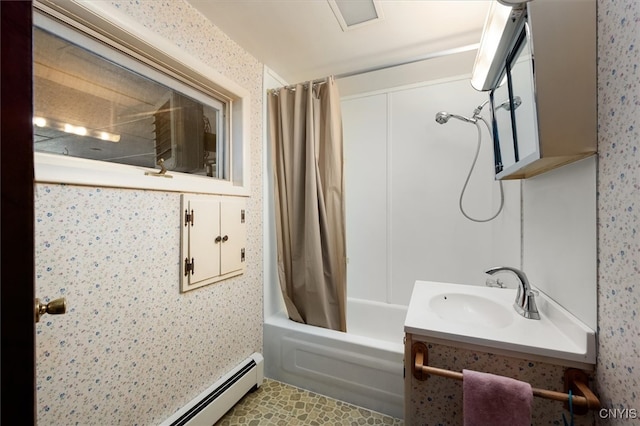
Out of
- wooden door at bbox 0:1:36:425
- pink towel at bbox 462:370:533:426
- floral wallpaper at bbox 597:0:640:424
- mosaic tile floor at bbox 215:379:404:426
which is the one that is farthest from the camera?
mosaic tile floor at bbox 215:379:404:426

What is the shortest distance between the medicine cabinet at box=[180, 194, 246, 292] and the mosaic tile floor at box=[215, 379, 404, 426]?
2.54 feet

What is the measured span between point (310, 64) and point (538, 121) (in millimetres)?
1525

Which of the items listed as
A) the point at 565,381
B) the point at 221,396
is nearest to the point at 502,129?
the point at 565,381

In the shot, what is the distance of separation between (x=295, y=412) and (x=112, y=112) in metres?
1.79

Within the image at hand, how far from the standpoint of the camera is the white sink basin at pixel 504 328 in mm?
792

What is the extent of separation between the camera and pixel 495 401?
760 millimetres

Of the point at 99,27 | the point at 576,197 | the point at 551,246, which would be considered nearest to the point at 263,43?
the point at 99,27

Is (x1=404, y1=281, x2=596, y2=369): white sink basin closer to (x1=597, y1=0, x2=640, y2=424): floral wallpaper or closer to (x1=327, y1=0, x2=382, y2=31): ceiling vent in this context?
(x1=597, y1=0, x2=640, y2=424): floral wallpaper

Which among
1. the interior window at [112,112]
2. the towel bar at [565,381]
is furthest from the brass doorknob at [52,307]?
the towel bar at [565,381]

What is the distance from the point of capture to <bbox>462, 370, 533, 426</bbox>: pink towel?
0.73 metres

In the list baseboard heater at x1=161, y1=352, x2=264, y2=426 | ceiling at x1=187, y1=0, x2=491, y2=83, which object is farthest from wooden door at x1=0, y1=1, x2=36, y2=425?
ceiling at x1=187, y1=0, x2=491, y2=83

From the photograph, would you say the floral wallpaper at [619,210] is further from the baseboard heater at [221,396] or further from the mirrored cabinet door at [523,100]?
the baseboard heater at [221,396]

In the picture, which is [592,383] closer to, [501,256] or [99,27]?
[501,256]

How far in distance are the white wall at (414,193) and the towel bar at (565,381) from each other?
1111mm
